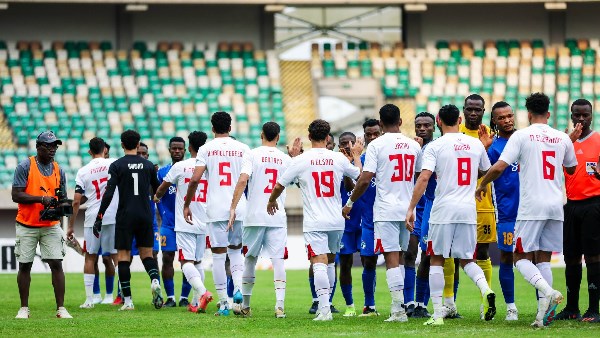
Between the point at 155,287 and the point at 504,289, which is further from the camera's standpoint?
the point at 155,287

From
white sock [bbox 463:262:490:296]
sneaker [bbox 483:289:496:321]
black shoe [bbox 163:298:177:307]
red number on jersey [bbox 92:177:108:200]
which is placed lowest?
black shoe [bbox 163:298:177:307]

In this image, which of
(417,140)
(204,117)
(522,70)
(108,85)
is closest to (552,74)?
(522,70)

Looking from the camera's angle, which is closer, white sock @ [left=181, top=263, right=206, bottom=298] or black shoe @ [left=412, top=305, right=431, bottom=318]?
black shoe @ [left=412, top=305, right=431, bottom=318]

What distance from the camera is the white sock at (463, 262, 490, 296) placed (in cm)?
1163

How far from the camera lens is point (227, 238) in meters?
14.2

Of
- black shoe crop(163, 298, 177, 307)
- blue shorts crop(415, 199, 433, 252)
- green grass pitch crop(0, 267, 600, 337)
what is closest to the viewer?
green grass pitch crop(0, 267, 600, 337)

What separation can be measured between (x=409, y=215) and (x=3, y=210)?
73.7 ft

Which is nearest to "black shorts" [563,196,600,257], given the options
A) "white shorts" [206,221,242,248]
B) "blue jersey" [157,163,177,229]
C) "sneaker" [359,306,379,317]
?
"sneaker" [359,306,379,317]

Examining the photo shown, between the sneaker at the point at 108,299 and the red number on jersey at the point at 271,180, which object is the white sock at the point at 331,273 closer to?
the red number on jersey at the point at 271,180

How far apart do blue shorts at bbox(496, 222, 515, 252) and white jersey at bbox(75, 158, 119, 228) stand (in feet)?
21.2

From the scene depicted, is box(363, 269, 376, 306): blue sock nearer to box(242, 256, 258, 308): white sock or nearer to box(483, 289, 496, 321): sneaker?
box(242, 256, 258, 308): white sock

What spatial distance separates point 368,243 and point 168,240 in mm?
4053

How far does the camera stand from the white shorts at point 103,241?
16.7m

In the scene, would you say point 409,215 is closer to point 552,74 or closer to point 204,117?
point 204,117
